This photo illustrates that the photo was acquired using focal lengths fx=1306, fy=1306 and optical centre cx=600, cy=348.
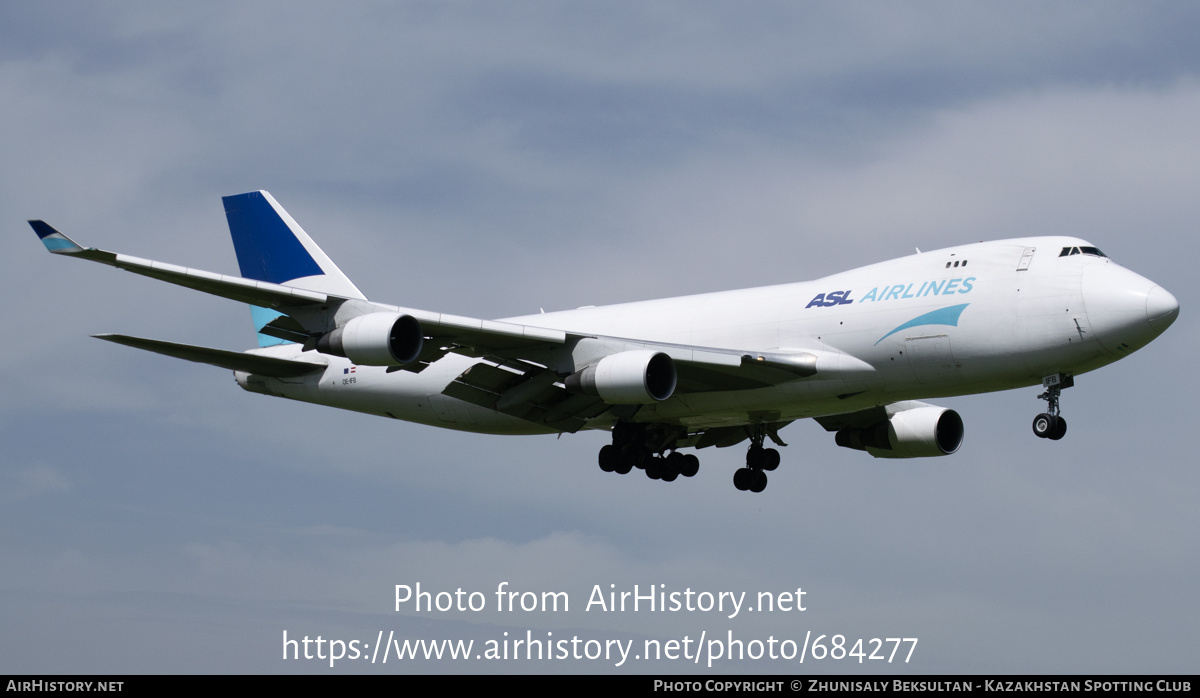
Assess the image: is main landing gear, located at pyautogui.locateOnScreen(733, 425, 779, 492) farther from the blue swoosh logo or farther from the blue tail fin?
the blue tail fin

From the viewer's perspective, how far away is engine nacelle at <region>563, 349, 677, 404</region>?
3069cm

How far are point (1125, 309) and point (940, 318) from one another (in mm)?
3984

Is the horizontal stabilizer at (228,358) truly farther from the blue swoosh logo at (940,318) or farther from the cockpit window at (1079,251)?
the cockpit window at (1079,251)

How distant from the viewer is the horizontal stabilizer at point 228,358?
32.6 metres

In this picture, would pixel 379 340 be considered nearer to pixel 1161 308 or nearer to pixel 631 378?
pixel 631 378

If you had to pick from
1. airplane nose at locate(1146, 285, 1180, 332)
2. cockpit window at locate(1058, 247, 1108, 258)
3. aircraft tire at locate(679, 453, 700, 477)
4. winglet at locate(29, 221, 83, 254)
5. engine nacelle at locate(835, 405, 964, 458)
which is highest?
cockpit window at locate(1058, 247, 1108, 258)

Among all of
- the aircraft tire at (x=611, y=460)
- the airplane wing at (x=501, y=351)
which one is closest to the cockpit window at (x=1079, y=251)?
the airplane wing at (x=501, y=351)

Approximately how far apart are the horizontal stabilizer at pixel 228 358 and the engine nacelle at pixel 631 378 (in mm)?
10704

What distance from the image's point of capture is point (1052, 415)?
1178 inches

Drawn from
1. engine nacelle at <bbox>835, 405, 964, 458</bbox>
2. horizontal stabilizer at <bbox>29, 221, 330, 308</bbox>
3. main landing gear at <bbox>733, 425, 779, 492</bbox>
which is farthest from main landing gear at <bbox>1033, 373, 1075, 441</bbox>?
horizontal stabilizer at <bbox>29, 221, 330, 308</bbox>

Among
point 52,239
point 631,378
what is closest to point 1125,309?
point 631,378

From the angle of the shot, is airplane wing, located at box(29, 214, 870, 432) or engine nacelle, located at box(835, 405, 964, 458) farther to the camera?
engine nacelle, located at box(835, 405, 964, 458)

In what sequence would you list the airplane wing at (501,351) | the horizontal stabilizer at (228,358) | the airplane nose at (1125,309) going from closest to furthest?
the airplane nose at (1125,309), the airplane wing at (501,351), the horizontal stabilizer at (228,358)

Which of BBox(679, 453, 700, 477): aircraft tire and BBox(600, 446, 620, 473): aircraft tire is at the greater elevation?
BBox(679, 453, 700, 477): aircraft tire
